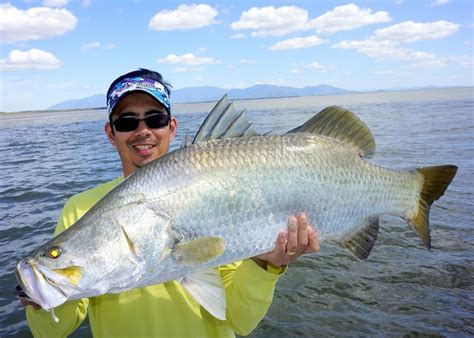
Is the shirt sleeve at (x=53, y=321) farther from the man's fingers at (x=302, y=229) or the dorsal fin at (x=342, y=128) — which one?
the dorsal fin at (x=342, y=128)

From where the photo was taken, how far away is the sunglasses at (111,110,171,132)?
3.38 m

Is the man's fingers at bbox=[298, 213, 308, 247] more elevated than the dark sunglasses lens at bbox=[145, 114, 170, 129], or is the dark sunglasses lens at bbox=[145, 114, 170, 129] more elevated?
the dark sunglasses lens at bbox=[145, 114, 170, 129]

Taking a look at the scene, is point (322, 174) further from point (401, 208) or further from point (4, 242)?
point (4, 242)

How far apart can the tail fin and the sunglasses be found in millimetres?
1945

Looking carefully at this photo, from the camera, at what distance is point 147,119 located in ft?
11.2

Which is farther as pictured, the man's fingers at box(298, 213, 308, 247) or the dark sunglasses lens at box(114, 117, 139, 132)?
the dark sunglasses lens at box(114, 117, 139, 132)

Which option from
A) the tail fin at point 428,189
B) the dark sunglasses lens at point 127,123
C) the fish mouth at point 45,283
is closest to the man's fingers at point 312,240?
the tail fin at point 428,189

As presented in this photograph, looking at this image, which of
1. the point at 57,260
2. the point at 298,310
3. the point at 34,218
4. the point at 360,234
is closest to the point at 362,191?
the point at 360,234

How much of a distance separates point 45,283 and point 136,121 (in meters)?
1.49

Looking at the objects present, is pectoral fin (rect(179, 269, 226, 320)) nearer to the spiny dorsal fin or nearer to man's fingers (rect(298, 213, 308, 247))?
man's fingers (rect(298, 213, 308, 247))

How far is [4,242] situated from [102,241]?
7.64m

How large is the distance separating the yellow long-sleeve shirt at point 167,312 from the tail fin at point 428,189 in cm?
108

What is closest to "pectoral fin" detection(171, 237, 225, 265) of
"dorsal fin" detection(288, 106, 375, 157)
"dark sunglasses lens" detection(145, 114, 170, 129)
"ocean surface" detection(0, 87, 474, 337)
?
"dorsal fin" detection(288, 106, 375, 157)

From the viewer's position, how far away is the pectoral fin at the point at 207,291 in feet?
8.45
